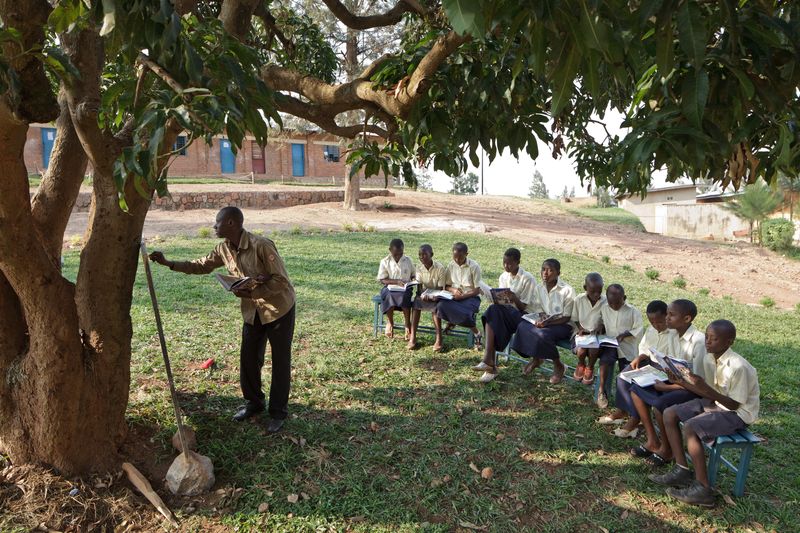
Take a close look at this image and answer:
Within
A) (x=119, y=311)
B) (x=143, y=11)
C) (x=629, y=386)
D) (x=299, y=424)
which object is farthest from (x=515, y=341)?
(x=143, y=11)

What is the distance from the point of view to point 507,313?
546cm

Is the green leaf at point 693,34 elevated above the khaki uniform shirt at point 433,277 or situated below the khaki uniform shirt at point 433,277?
above

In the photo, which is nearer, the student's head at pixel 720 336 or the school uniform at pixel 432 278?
the student's head at pixel 720 336

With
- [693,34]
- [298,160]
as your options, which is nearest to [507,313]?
[693,34]

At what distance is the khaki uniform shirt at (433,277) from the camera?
20.9 ft

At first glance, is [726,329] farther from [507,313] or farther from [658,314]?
[507,313]

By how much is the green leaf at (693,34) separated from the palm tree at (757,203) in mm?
22003

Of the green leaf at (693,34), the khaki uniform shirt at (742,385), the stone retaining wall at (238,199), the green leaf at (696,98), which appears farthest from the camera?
the stone retaining wall at (238,199)

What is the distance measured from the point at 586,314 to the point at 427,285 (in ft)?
6.47

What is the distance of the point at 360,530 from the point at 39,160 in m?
23.5

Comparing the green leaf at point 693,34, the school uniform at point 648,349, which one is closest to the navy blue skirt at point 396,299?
the school uniform at point 648,349

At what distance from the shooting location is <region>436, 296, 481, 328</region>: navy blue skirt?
5.89 meters

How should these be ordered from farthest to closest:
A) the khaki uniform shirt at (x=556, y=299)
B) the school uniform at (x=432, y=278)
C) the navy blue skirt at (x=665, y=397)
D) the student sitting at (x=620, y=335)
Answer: the school uniform at (x=432, y=278) → the khaki uniform shirt at (x=556, y=299) → the student sitting at (x=620, y=335) → the navy blue skirt at (x=665, y=397)

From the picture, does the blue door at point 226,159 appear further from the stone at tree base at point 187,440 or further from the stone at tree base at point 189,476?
the stone at tree base at point 189,476
